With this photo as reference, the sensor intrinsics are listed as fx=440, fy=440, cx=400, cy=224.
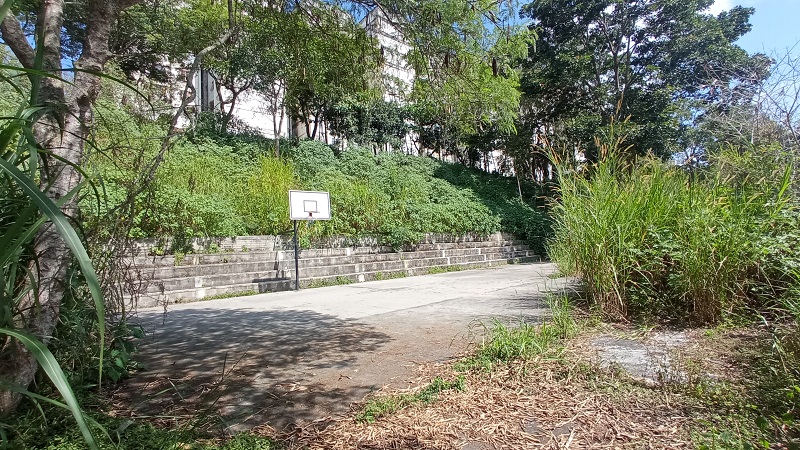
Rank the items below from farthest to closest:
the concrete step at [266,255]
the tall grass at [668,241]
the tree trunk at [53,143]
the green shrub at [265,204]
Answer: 1. the green shrub at [265,204]
2. the concrete step at [266,255]
3. the tall grass at [668,241]
4. the tree trunk at [53,143]

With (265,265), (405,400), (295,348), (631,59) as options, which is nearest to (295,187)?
(265,265)

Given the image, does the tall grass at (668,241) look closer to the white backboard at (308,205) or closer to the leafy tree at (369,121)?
the white backboard at (308,205)

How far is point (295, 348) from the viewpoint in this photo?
367cm

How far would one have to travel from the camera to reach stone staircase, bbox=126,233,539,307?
6648 mm

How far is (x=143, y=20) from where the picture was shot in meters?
12.1

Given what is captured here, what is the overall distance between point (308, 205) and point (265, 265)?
137 centimetres

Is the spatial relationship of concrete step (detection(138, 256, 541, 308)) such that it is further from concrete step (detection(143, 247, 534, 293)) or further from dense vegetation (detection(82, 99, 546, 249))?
dense vegetation (detection(82, 99, 546, 249))

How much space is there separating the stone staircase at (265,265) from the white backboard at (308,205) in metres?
1.05

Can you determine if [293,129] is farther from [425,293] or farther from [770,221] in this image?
[770,221]

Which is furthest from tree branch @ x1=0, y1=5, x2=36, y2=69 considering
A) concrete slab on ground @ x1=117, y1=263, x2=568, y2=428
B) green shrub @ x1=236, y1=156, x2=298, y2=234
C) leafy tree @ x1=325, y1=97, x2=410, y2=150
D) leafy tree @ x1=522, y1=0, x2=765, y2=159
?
leafy tree @ x1=522, y1=0, x2=765, y2=159

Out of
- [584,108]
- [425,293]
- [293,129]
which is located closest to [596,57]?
[584,108]

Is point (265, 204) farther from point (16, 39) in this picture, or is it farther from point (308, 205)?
point (16, 39)

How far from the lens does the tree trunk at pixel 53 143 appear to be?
1.81 m

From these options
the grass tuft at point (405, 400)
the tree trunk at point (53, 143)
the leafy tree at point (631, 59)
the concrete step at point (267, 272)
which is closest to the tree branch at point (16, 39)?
the tree trunk at point (53, 143)
